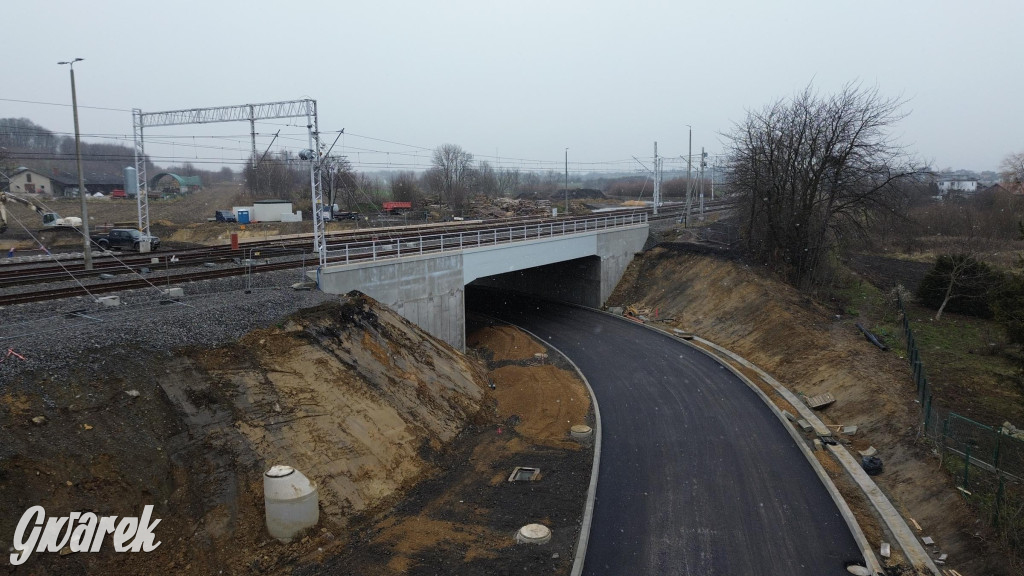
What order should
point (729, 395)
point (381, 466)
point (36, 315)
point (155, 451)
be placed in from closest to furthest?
point (155, 451) → point (381, 466) → point (36, 315) → point (729, 395)

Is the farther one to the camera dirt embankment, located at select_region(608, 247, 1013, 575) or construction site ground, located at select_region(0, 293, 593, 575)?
dirt embankment, located at select_region(608, 247, 1013, 575)

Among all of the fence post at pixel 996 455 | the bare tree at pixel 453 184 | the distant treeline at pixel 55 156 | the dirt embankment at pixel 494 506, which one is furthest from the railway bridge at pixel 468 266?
the distant treeline at pixel 55 156

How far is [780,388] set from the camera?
23172mm

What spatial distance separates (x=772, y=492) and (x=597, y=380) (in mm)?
9592

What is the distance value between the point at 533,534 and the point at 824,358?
17.2 m

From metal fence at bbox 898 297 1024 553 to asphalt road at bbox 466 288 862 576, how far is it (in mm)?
2919

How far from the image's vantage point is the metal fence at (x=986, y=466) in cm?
1191

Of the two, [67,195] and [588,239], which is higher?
[67,195]

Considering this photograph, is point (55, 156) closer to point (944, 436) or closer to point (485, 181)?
point (485, 181)

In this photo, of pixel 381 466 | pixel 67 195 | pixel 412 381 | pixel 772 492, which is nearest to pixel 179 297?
pixel 412 381

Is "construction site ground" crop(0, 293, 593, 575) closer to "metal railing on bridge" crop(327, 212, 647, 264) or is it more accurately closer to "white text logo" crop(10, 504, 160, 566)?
"white text logo" crop(10, 504, 160, 566)

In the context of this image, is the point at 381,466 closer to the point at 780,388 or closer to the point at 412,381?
the point at 412,381

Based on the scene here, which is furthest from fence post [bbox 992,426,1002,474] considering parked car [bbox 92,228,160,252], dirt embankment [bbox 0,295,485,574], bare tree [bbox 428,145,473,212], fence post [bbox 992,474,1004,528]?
bare tree [bbox 428,145,473,212]

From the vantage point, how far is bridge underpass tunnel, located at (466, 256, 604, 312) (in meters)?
38.5
